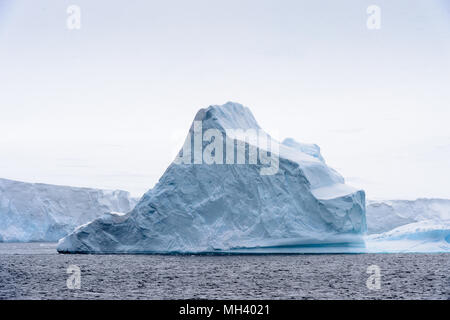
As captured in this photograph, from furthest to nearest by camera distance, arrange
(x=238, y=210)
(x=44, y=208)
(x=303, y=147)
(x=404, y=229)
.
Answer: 1. (x=44, y=208)
2. (x=303, y=147)
3. (x=404, y=229)
4. (x=238, y=210)

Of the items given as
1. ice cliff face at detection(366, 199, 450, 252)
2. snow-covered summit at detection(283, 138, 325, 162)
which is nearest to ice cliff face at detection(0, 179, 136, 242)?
ice cliff face at detection(366, 199, 450, 252)

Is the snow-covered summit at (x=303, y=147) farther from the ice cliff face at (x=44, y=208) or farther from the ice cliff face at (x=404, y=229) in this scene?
the ice cliff face at (x=44, y=208)

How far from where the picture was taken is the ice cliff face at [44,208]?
71387 millimetres

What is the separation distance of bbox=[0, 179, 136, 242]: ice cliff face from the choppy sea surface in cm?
3682

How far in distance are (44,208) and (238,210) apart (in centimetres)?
4081

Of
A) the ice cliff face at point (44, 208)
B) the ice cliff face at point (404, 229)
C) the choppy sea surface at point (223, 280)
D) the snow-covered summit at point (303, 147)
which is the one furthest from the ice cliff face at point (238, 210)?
the ice cliff face at point (44, 208)

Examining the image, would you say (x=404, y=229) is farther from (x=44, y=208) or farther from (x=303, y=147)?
(x=44, y=208)

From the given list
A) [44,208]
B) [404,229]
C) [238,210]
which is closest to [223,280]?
[238,210]

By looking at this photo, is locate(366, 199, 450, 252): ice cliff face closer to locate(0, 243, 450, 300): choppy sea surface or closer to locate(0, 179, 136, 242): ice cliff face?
locate(0, 243, 450, 300): choppy sea surface

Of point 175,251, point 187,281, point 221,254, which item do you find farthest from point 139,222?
point 187,281

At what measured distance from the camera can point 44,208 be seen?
238ft

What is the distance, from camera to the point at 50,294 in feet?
70.4
